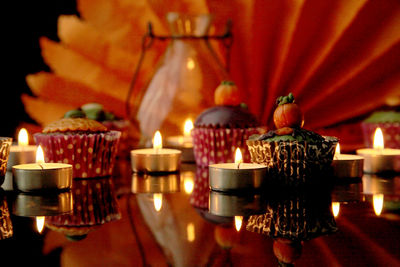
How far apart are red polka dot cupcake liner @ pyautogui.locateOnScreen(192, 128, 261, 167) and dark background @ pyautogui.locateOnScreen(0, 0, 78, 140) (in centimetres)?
95

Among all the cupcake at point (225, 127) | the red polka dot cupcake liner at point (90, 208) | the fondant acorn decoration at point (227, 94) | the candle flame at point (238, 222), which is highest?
the fondant acorn decoration at point (227, 94)

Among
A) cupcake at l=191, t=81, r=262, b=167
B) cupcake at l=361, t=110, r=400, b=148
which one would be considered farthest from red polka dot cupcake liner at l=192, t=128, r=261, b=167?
cupcake at l=361, t=110, r=400, b=148

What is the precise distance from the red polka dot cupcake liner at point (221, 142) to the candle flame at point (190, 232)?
0.49 metres

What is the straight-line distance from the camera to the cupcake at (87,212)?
0.59 meters

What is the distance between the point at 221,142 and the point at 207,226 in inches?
20.1

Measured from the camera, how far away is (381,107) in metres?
1.73

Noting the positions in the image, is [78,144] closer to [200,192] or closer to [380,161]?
[200,192]

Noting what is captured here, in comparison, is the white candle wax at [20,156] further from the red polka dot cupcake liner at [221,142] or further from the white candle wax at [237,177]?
Result: the white candle wax at [237,177]

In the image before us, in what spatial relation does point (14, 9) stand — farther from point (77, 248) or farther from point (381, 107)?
point (77, 248)

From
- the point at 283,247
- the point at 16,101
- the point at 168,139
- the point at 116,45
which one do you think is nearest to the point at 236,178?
the point at 283,247

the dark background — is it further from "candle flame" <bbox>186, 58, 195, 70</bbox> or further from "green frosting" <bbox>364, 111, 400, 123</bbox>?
"green frosting" <bbox>364, 111, 400, 123</bbox>

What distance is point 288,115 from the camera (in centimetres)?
86

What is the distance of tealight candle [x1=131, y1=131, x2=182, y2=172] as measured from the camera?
1041 millimetres

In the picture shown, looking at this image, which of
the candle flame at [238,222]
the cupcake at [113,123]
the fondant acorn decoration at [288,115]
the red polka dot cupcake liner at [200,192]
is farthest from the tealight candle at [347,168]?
the cupcake at [113,123]
